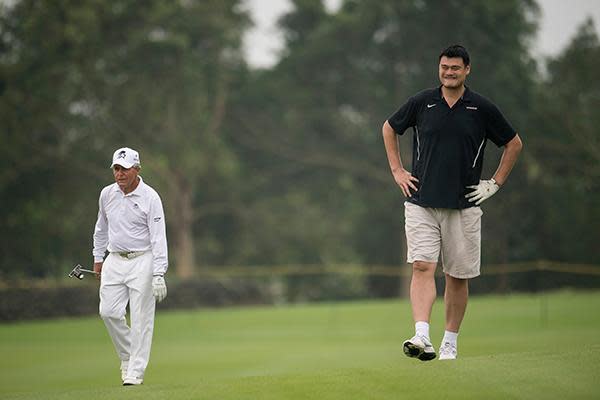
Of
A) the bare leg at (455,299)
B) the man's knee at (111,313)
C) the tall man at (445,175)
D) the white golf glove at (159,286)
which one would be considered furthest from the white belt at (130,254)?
the bare leg at (455,299)

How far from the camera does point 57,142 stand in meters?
49.5

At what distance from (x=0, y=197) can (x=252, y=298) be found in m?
14.1

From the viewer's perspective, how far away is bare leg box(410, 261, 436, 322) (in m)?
8.65

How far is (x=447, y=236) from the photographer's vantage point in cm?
871

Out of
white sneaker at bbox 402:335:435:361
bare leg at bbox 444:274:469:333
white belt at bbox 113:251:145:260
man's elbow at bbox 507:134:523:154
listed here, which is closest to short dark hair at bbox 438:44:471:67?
man's elbow at bbox 507:134:523:154

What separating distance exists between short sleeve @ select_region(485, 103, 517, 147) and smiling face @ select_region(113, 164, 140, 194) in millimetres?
2944

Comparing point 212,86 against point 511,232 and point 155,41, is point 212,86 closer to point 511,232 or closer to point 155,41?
point 155,41

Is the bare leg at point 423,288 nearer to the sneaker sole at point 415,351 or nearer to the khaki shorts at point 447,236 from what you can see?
the khaki shorts at point 447,236

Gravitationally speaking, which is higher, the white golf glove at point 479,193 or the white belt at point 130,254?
the white golf glove at point 479,193

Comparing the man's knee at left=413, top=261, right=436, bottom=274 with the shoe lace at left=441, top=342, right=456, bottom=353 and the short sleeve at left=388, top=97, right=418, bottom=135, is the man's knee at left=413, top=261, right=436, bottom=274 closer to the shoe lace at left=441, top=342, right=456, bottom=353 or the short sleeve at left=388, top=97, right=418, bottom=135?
the shoe lace at left=441, top=342, right=456, bottom=353

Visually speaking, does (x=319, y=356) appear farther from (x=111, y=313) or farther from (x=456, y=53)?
(x=456, y=53)

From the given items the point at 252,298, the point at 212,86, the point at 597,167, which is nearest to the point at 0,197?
the point at 212,86

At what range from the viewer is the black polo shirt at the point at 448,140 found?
845 cm

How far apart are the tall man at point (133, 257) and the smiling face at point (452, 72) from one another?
2.65 metres
